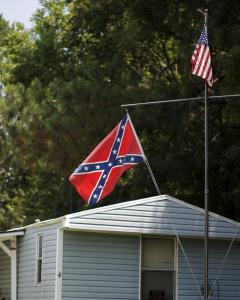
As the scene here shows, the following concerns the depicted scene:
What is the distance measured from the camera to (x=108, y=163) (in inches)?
723

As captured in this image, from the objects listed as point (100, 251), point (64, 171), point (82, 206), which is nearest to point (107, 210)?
point (100, 251)

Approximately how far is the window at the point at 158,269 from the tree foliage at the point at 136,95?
6207 millimetres

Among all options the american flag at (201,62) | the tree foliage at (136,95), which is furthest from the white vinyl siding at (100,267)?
the tree foliage at (136,95)

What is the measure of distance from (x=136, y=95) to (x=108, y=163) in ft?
32.5

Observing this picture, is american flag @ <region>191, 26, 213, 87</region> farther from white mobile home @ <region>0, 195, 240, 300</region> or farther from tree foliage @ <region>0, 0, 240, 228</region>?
tree foliage @ <region>0, 0, 240, 228</region>

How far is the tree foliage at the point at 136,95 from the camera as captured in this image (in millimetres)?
27156

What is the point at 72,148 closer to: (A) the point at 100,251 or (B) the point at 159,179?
(B) the point at 159,179

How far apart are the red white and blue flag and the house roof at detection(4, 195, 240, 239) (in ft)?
2.53

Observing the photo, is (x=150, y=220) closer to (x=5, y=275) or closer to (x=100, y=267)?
(x=100, y=267)

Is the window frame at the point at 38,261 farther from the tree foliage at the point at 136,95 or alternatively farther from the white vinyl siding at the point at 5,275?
the tree foliage at the point at 136,95

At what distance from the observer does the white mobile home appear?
18766mm

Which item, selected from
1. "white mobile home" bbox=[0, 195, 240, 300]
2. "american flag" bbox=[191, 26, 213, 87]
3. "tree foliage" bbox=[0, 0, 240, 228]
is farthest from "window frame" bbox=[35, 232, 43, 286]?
"tree foliage" bbox=[0, 0, 240, 228]

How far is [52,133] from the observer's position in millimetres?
28297

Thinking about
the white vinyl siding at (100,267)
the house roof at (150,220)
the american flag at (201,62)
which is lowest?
the white vinyl siding at (100,267)
